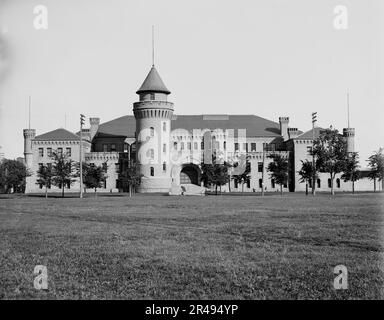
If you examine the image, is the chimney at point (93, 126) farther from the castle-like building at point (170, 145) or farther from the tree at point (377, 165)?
the tree at point (377, 165)

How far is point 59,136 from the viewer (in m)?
73.2

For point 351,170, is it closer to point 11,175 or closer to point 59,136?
point 59,136

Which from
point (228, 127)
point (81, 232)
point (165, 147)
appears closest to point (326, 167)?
point (165, 147)

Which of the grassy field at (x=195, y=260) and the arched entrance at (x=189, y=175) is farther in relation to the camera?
the arched entrance at (x=189, y=175)

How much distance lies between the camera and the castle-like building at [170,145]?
212 feet

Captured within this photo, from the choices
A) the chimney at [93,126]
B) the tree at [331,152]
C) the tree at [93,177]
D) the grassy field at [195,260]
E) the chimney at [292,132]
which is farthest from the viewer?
the chimney at [93,126]

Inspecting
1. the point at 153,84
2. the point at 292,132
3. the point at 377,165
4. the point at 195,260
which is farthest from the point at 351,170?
the point at 195,260

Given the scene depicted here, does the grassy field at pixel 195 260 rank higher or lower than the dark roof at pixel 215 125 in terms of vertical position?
lower

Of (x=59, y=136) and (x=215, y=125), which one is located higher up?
(x=215, y=125)

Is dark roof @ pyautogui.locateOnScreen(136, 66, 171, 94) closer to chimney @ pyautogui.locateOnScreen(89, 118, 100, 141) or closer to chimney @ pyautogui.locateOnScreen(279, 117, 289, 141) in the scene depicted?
chimney @ pyautogui.locateOnScreen(89, 118, 100, 141)

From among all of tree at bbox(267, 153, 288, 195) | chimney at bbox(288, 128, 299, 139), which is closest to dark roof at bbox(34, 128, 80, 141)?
tree at bbox(267, 153, 288, 195)

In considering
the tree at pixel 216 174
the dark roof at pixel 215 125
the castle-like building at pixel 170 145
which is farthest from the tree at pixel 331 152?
the dark roof at pixel 215 125

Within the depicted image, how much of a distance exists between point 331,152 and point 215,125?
2913 cm

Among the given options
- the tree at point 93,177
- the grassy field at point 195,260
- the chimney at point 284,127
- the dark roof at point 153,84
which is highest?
the dark roof at point 153,84
